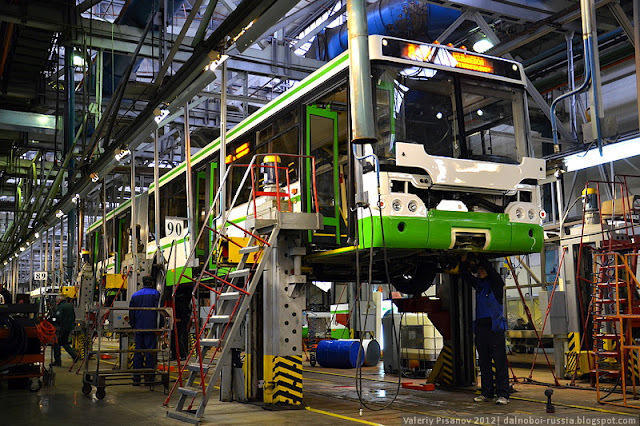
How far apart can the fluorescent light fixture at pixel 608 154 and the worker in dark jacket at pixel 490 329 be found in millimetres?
2201

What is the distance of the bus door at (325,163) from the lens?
383 inches

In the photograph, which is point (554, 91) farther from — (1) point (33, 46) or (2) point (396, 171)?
(1) point (33, 46)

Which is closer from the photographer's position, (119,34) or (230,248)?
(230,248)

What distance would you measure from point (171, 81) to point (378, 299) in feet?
41.0

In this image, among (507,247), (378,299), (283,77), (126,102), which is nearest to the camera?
(507,247)

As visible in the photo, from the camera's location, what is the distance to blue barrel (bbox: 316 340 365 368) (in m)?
14.6

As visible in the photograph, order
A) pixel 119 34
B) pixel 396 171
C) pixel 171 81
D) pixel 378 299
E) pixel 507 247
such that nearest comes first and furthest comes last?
pixel 396 171
pixel 507 247
pixel 171 81
pixel 119 34
pixel 378 299

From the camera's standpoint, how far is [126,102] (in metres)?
17.6

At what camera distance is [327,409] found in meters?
9.06

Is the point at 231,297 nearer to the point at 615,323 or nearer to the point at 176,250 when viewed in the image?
the point at 615,323

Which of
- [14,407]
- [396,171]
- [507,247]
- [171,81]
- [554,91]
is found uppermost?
[554,91]

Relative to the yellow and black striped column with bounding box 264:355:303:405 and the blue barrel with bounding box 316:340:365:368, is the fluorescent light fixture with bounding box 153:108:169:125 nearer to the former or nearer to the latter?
the yellow and black striped column with bounding box 264:355:303:405

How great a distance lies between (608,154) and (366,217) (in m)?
4.70

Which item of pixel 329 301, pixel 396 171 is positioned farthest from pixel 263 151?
pixel 329 301
